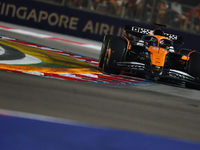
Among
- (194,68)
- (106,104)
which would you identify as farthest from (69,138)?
(194,68)

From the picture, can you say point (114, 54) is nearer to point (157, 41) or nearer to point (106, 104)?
point (157, 41)

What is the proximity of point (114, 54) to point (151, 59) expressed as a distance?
30.3 inches

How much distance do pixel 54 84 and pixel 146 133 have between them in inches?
80.1

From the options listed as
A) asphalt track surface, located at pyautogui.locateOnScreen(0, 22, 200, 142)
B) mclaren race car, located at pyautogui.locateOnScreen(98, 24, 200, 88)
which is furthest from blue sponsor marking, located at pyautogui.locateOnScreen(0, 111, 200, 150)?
mclaren race car, located at pyautogui.locateOnScreen(98, 24, 200, 88)

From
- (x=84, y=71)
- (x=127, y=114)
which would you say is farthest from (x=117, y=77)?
(x=127, y=114)

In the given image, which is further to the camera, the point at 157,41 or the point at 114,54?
the point at 157,41

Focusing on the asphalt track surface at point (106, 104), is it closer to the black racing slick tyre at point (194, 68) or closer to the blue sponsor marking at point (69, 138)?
the blue sponsor marking at point (69, 138)

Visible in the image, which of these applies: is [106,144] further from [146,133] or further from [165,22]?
[165,22]

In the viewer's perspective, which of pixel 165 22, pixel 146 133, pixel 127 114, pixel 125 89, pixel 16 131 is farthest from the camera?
pixel 165 22

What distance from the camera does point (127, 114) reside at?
15.5ft

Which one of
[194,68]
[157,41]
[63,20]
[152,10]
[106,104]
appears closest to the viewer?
[106,104]

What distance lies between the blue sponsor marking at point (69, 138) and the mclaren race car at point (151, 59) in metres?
3.58

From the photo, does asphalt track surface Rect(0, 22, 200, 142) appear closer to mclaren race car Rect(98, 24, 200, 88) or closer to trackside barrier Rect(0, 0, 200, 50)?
mclaren race car Rect(98, 24, 200, 88)

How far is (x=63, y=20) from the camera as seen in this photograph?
1630 cm
